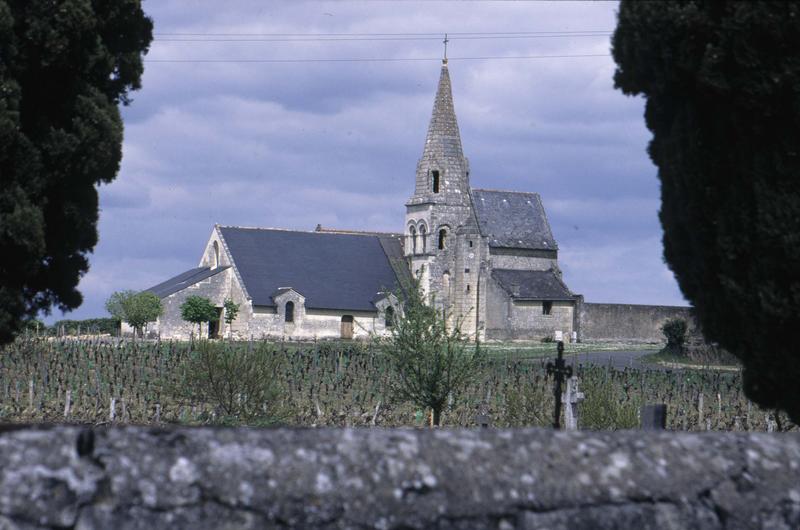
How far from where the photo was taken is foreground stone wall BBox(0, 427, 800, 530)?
388 centimetres

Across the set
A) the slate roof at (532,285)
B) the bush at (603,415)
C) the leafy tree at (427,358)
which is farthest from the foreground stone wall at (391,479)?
the slate roof at (532,285)

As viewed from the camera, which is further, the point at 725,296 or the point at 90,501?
the point at 725,296

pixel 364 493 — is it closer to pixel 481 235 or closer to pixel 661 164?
pixel 661 164

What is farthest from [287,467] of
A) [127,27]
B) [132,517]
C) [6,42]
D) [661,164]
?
[127,27]

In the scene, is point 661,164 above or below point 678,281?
above

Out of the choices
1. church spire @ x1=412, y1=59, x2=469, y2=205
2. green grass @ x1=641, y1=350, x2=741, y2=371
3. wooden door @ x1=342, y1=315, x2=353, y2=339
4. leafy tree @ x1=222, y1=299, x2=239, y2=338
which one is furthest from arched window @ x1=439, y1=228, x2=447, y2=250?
green grass @ x1=641, y1=350, x2=741, y2=371

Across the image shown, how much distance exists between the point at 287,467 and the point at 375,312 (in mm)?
61372

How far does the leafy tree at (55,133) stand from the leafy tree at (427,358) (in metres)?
9.61

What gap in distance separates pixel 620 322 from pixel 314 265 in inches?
789

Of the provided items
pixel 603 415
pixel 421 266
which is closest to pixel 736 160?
pixel 603 415

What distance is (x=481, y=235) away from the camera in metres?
68.8

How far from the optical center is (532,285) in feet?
225

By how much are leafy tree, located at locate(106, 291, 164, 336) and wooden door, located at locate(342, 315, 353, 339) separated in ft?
37.7

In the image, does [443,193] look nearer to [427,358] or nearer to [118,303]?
[118,303]
